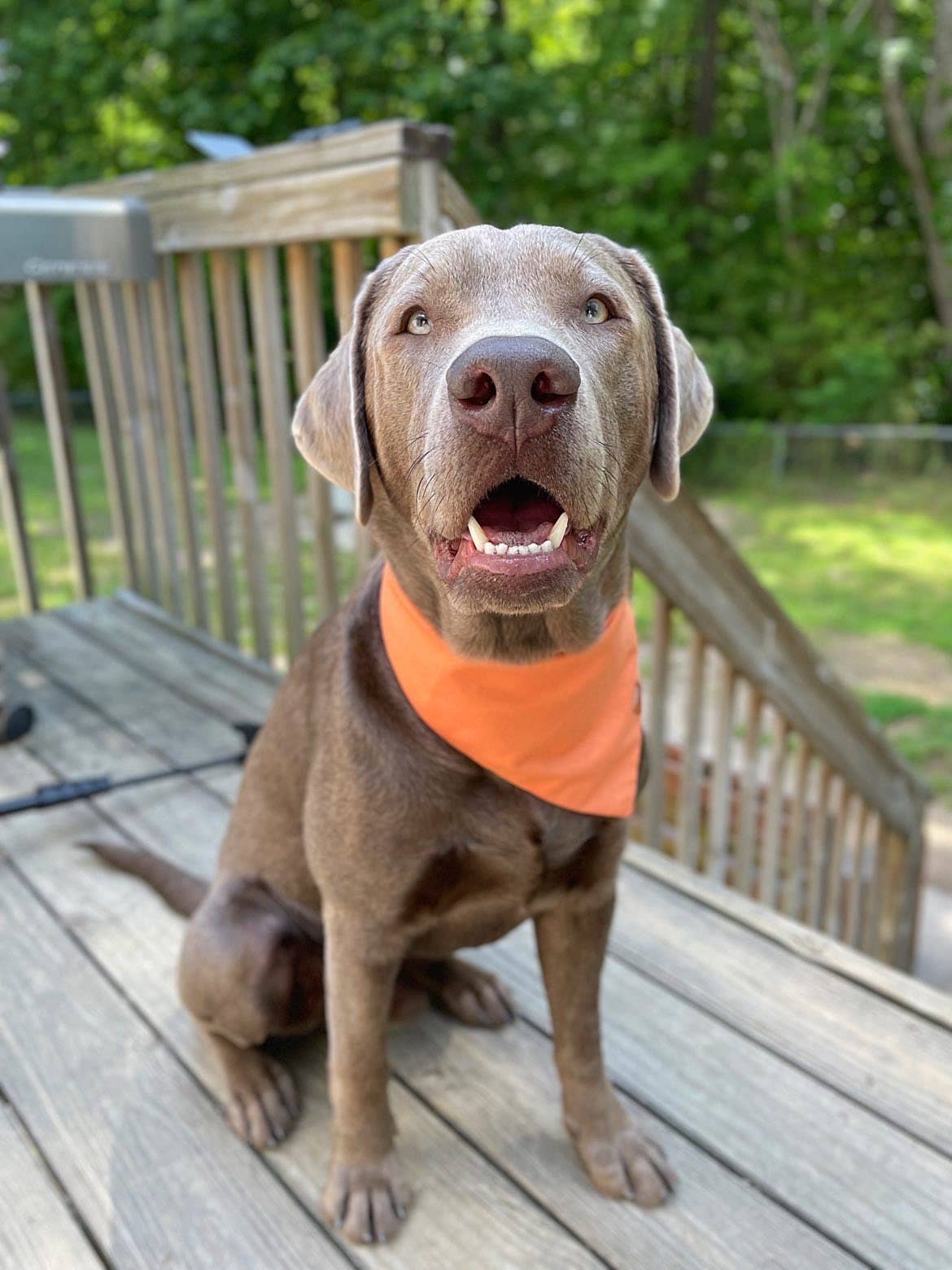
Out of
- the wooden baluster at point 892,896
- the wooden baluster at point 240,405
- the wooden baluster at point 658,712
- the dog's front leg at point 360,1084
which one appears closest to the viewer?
the dog's front leg at point 360,1084

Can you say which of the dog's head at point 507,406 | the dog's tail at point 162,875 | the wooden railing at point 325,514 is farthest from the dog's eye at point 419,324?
the dog's tail at point 162,875

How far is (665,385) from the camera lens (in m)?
1.49

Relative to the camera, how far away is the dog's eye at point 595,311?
1.36 m

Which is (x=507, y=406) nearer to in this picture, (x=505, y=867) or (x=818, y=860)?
(x=505, y=867)

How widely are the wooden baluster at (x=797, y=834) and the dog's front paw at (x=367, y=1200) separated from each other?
1922 mm

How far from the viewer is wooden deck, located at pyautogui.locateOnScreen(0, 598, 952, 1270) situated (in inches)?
63.4

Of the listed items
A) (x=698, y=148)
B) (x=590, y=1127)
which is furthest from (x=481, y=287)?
(x=698, y=148)

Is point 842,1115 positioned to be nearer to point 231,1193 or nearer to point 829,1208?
point 829,1208

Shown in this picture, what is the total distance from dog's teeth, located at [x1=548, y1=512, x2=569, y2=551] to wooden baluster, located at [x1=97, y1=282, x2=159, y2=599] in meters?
2.91

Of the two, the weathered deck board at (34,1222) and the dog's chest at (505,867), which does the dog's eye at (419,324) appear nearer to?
the dog's chest at (505,867)

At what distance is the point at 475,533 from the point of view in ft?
4.16

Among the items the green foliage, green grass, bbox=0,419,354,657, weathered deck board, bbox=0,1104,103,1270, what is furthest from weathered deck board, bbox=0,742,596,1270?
the green foliage

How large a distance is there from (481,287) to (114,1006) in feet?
5.09

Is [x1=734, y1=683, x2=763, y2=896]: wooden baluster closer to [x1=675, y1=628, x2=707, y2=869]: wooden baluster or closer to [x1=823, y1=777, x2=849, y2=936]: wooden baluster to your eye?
[x1=675, y1=628, x2=707, y2=869]: wooden baluster
